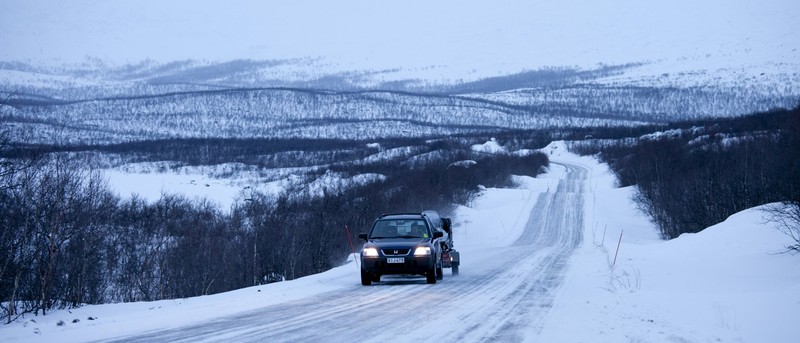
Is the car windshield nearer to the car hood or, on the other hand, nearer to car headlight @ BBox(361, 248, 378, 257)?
the car hood

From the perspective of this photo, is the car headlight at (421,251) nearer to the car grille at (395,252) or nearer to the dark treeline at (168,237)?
the car grille at (395,252)

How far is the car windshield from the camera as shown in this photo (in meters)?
20.5

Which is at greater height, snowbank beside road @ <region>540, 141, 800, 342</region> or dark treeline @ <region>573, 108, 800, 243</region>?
snowbank beside road @ <region>540, 141, 800, 342</region>

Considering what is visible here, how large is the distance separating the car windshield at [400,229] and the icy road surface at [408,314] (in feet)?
4.15

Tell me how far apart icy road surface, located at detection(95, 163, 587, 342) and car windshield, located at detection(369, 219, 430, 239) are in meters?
1.27

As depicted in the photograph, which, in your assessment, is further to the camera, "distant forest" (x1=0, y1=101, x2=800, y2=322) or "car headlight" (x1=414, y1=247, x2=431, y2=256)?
"distant forest" (x1=0, y1=101, x2=800, y2=322)

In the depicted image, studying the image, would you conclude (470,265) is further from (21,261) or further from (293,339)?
(293,339)

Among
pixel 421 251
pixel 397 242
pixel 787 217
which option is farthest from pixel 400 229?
pixel 787 217

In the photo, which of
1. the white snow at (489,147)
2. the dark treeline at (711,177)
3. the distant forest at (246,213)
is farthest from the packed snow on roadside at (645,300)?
the white snow at (489,147)

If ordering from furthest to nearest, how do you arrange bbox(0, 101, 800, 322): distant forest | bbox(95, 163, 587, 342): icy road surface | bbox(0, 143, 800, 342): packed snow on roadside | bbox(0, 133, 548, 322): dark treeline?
bbox(0, 133, 548, 322): dark treeline, bbox(0, 101, 800, 322): distant forest, bbox(0, 143, 800, 342): packed snow on roadside, bbox(95, 163, 587, 342): icy road surface

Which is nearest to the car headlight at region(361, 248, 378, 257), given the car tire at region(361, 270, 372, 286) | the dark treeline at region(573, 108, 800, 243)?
the car tire at region(361, 270, 372, 286)

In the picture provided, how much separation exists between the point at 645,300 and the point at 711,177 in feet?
190

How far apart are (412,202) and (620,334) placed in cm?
6279

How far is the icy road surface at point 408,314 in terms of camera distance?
11.0 m
